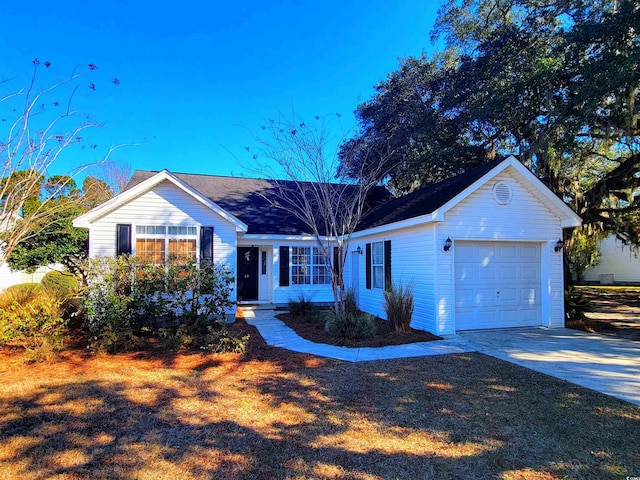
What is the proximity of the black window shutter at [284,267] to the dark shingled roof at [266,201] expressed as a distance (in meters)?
0.67

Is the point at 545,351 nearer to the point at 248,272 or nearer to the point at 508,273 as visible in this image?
the point at 508,273

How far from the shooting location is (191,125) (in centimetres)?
1395

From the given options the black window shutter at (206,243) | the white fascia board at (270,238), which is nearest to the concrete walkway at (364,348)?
the black window shutter at (206,243)

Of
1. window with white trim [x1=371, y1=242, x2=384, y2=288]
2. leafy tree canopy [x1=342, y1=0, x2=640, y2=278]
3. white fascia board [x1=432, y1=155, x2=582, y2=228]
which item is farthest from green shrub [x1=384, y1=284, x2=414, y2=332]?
leafy tree canopy [x1=342, y1=0, x2=640, y2=278]

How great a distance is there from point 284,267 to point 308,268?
0.96 metres

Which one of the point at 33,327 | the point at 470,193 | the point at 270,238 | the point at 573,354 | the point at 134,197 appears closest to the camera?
the point at 33,327

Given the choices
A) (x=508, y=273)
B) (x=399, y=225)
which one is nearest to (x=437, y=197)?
(x=399, y=225)

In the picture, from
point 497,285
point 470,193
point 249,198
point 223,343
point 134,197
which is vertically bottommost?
point 223,343

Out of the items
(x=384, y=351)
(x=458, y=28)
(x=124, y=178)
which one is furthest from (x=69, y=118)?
(x=124, y=178)

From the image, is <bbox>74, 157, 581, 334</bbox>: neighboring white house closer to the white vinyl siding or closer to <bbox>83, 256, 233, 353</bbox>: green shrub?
the white vinyl siding

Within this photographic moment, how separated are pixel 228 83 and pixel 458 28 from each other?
9076mm

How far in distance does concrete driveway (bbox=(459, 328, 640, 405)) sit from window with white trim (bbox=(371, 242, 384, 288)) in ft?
10.4

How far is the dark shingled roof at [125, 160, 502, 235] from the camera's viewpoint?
1058 centimetres

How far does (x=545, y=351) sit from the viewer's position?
6973 mm
